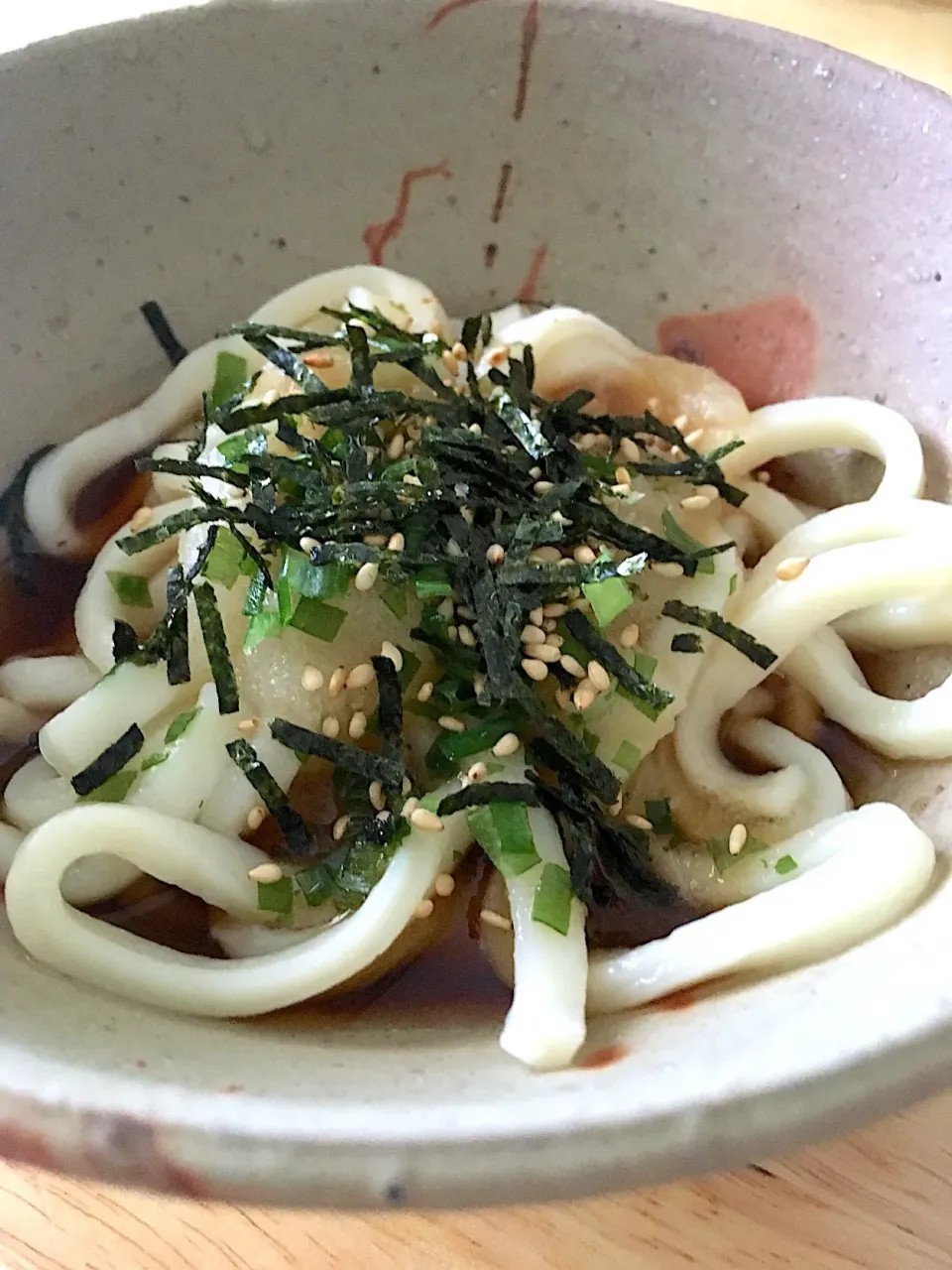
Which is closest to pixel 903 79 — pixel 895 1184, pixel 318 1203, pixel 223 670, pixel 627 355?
pixel 627 355

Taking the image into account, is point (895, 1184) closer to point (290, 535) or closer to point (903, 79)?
point (290, 535)

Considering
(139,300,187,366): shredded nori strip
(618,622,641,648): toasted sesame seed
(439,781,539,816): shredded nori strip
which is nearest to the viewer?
(439,781,539,816): shredded nori strip

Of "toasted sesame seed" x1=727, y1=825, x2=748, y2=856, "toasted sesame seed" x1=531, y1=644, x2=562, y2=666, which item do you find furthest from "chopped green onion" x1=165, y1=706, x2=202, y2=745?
"toasted sesame seed" x1=727, y1=825, x2=748, y2=856

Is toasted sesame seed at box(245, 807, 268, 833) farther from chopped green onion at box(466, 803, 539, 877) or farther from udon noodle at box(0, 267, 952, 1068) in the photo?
chopped green onion at box(466, 803, 539, 877)

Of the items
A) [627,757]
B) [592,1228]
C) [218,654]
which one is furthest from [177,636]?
[592,1228]

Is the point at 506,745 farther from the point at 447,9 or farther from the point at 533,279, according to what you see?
the point at 447,9

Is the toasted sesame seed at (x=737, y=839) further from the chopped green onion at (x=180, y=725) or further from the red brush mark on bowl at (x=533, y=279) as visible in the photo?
the red brush mark on bowl at (x=533, y=279)

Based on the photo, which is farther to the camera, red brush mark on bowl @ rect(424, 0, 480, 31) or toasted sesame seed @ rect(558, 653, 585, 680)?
red brush mark on bowl @ rect(424, 0, 480, 31)
